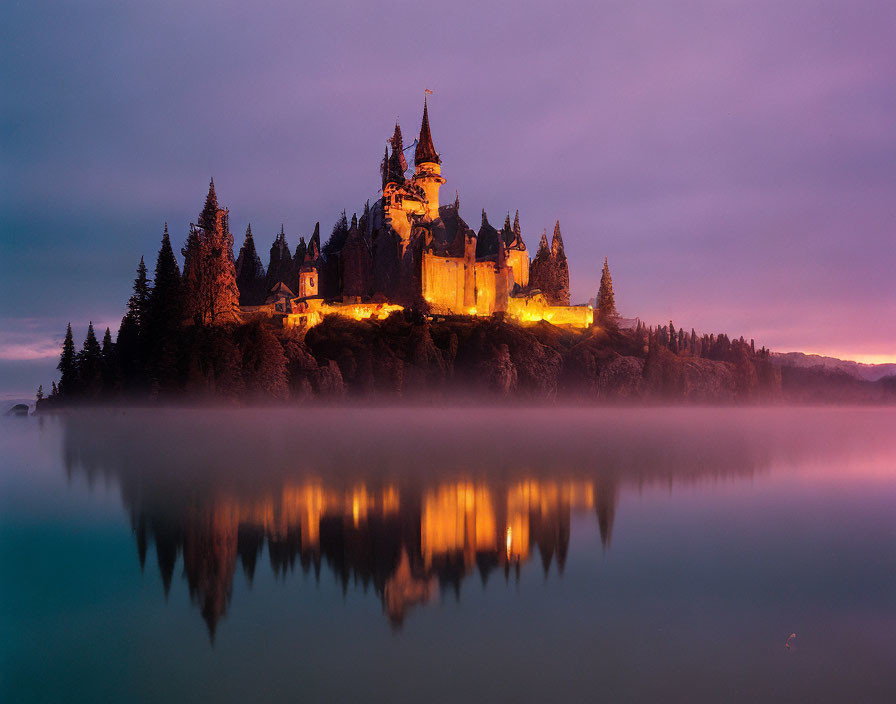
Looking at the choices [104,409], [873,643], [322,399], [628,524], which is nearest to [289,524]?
[628,524]

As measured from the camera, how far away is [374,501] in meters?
20.9

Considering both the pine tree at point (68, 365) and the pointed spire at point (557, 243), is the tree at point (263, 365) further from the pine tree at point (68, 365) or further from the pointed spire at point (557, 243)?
the pointed spire at point (557, 243)

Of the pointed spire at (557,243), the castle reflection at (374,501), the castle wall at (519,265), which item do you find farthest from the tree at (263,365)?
the pointed spire at (557,243)

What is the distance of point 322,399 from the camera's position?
274 feet

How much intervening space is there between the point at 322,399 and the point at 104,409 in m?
27.9

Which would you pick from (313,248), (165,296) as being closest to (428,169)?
(313,248)

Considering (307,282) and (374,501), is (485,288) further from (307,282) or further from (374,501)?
(374,501)

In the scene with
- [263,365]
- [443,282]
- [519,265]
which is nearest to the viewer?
[263,365]

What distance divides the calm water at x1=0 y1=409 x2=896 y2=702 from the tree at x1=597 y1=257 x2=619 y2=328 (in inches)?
4269

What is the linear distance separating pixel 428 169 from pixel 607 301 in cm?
5204

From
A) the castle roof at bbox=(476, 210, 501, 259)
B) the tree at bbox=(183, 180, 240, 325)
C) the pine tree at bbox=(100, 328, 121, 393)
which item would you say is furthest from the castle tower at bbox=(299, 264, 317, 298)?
the castle roof at bbox=(476, 210, 501, 259)

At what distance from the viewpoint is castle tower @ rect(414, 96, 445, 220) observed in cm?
13825

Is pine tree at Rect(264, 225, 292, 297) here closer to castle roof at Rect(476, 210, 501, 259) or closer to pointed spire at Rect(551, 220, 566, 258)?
castle roof at Rect(476, 210, 501, 259)

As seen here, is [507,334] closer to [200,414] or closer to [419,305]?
[419,305]
